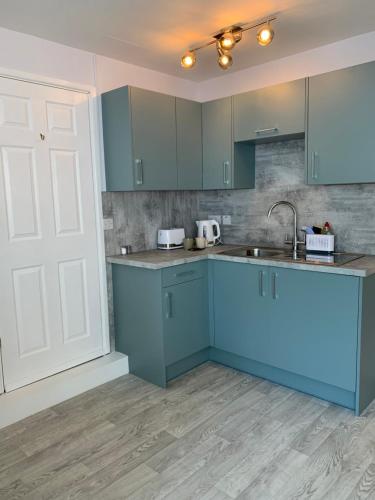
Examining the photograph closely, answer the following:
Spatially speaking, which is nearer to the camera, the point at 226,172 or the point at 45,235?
the point at 45,235

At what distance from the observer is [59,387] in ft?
8.46

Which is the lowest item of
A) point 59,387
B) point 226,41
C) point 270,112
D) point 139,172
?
point 59,387

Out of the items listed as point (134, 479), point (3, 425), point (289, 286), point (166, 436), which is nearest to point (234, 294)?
point (289, 286)

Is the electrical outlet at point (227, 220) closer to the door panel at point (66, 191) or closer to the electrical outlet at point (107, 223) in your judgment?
the electrical outlet at point (107, 223)

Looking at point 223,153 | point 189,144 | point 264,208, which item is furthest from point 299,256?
point 189,144

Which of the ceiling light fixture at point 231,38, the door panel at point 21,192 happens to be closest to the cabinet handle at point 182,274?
the door panel at point 21,192

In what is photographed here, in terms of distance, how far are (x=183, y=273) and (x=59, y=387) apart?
3.78 feet

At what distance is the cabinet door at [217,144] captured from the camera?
3133 mm

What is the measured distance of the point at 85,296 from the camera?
288 centimetres

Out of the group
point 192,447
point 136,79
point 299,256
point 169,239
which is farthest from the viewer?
point 169,239

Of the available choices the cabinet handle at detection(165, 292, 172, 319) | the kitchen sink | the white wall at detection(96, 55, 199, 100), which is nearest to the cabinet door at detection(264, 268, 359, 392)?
the kitchen sink

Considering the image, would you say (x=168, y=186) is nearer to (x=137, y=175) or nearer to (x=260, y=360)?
(x=137, y=175)

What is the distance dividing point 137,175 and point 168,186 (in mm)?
327

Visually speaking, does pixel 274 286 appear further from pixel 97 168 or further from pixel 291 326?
pixel 97 168
